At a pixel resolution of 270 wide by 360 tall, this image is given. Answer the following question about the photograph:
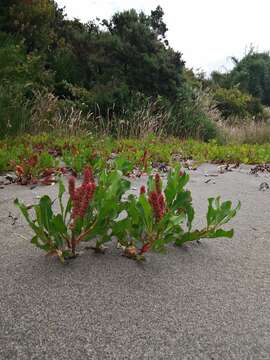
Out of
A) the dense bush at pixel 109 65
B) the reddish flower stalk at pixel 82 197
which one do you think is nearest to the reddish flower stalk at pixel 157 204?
the reddish flower stalk at pixel 82 197

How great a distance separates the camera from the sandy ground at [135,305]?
3.69 feet

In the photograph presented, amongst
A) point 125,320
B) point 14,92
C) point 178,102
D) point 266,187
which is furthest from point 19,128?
point 125,320

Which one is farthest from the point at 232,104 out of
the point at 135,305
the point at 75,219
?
the point at 135,305

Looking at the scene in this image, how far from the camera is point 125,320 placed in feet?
4.06

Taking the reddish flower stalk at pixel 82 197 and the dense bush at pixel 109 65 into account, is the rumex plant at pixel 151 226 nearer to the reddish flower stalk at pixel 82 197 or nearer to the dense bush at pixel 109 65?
the reddish flower stalk at pixel 82 197

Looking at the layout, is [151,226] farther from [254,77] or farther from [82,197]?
[254,77]

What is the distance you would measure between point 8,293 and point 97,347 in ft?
1.27

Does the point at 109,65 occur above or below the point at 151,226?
above

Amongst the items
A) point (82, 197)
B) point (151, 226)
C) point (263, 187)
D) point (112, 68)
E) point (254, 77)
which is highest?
point (254, 77)

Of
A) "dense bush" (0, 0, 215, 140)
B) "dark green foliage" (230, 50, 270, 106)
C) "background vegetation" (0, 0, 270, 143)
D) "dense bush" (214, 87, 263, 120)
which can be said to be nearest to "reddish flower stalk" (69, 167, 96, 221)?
"background vegetation" (0, 0, 270, 143)

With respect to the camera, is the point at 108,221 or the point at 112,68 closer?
the point at 108,221

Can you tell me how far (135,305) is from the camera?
4.34 ft

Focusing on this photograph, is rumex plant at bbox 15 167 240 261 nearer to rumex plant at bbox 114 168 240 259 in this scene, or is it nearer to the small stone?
rumex plant at bbox 114 168 240 259

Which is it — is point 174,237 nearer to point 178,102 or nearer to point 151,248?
point 151,248
